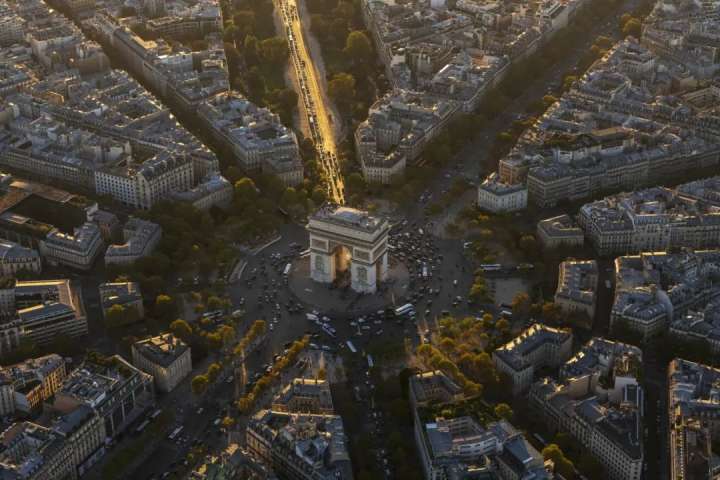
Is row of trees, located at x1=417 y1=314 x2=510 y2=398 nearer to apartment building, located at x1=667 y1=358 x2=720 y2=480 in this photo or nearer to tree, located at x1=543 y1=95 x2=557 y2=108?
apartment building, located at x1=667 y1=358 x2=720 y2=480

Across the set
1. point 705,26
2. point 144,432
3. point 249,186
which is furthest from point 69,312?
point 705,26

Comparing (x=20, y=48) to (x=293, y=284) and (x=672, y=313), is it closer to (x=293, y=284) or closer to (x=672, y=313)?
(x=293, y=284)

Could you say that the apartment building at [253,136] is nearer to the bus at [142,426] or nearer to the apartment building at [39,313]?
the apartment building at [39,313]

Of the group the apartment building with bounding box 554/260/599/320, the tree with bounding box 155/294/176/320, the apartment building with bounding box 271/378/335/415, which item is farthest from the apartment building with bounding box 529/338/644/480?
the tree with bounding box 155/294/176/320

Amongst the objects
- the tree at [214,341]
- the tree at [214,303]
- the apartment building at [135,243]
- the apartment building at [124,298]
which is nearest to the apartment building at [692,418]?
the tree at [214,341]

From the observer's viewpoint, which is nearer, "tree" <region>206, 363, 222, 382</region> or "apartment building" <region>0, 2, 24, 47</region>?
"tree" <region>206, 363, 222, 382</region>

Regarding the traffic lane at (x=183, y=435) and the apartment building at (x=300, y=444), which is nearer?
the apartment building at (x=300, y=444)

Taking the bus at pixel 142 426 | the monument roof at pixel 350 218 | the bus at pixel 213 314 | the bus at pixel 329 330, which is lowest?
the bus at pixel 142 426
